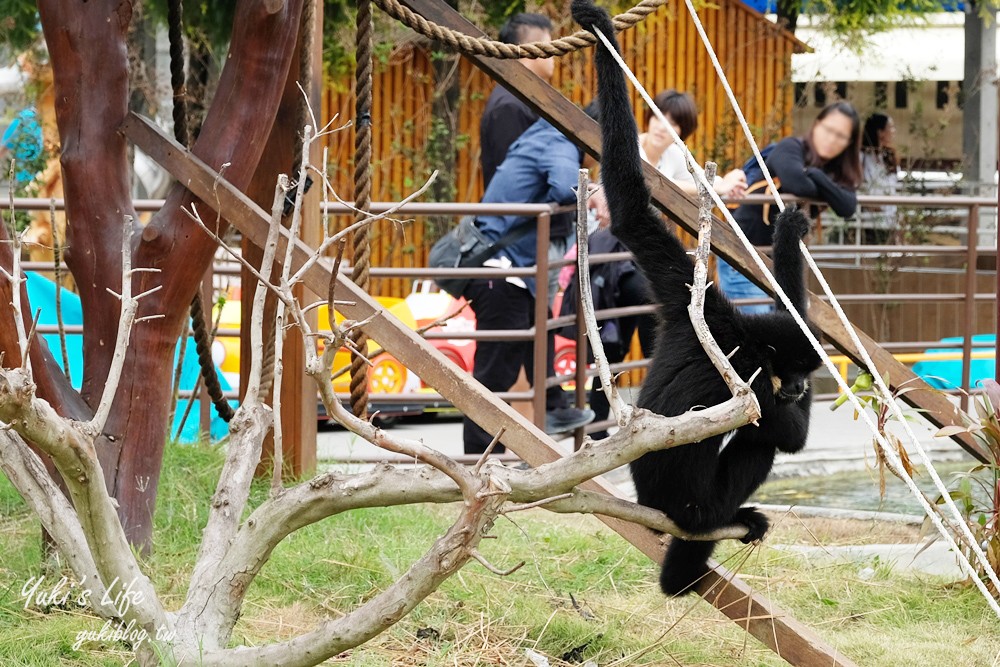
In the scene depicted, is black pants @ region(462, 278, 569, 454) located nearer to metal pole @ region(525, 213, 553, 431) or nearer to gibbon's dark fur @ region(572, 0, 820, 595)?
metal pole @ region(525, 213, 553, 431)

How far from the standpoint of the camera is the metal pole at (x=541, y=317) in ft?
18.4

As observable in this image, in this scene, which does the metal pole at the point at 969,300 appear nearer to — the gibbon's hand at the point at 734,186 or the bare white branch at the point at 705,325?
the gibbon's hand at the point at 734,186

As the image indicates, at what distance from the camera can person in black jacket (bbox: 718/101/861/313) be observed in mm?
6836

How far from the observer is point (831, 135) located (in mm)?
6914

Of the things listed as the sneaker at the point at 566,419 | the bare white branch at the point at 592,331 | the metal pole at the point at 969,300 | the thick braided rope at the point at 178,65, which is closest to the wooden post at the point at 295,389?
the thick braided rope at the point at 178,65

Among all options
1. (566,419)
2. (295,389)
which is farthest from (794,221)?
(566,419)

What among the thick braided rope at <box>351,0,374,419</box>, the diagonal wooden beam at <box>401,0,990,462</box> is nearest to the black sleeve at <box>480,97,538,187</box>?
→ the diagonal wooden beam at <box>401,0,990,462</box>

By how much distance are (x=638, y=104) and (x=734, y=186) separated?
4826 millimetres

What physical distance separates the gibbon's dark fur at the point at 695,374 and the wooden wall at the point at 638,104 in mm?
8365

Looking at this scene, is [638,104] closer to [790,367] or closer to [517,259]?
[517,259]

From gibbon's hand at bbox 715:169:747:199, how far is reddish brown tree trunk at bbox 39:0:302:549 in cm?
348

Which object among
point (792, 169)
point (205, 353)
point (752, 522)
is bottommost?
point (752, 522)

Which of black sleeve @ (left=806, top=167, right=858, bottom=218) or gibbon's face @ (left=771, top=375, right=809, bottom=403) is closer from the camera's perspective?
gibbon's face @ (left=771, top=375, right=809, bottom=403)

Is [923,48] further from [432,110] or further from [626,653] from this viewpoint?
[626,653]
